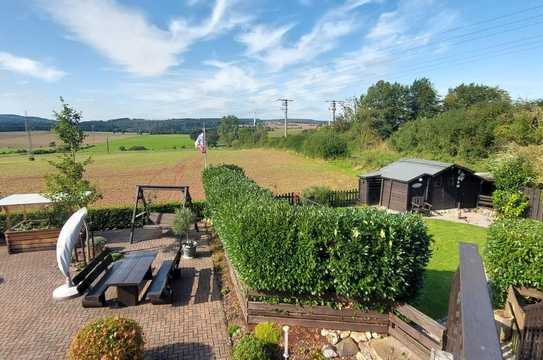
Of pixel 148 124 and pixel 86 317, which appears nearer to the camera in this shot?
pixel 86 317

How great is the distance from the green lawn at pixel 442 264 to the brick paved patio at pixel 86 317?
4.53 meters

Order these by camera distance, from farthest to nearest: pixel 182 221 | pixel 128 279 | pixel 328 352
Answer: pixel 182 221
pixel 128 279
pixel 328 352

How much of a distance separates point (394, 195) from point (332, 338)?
13215 mm

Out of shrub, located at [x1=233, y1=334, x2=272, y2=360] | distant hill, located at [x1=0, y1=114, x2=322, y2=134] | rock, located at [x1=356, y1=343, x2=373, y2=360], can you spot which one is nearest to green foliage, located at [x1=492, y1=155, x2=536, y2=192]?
rock, located at [x1=356, y1=343, x2=373, y2=360]

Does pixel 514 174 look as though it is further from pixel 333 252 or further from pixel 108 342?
pixel 108 342

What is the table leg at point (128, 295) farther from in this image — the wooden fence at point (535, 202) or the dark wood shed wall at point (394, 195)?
the wooden fence at point (535, 202)

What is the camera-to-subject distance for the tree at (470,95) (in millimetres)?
46016

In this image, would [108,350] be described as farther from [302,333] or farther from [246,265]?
[302,333]

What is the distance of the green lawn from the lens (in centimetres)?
710

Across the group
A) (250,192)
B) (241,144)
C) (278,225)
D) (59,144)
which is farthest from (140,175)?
(241,144)

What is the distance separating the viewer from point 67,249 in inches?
274

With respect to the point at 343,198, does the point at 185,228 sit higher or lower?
higher

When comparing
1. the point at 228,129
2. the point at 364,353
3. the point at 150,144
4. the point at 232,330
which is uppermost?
the point at 228,129

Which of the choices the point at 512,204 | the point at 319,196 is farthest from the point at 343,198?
the point at 512,204
